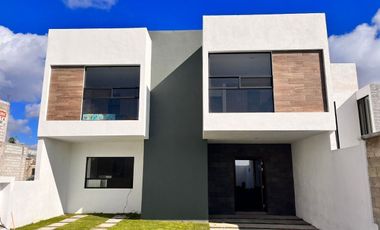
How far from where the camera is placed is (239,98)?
7.04 meters

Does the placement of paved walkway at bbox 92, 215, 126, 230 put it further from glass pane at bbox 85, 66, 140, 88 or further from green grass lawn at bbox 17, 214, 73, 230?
glass pane at bbox 85, 66, 140, 88

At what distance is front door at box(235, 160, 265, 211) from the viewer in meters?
10.2

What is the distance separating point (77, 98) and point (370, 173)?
24.5 feet

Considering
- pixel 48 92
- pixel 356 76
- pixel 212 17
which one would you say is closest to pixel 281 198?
pixel 356 76

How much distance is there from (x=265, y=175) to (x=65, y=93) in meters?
7.38

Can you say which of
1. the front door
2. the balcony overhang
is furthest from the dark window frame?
the front door

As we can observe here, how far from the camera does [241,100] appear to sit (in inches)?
277

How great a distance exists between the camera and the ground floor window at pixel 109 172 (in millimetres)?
9250

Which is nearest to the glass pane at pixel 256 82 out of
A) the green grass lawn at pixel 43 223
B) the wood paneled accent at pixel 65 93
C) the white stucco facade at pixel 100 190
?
the white stucco facade at pixel 100 190

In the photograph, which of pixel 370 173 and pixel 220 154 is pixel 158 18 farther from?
pixel 370 173

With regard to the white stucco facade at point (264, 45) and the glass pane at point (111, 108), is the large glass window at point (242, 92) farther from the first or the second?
the glass pane at point (111, 108)

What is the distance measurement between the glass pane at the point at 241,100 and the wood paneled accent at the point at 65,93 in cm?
402

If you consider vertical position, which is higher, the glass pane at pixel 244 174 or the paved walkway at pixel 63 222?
the glass pane at pixel 244 174

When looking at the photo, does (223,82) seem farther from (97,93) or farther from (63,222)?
(63,222)
